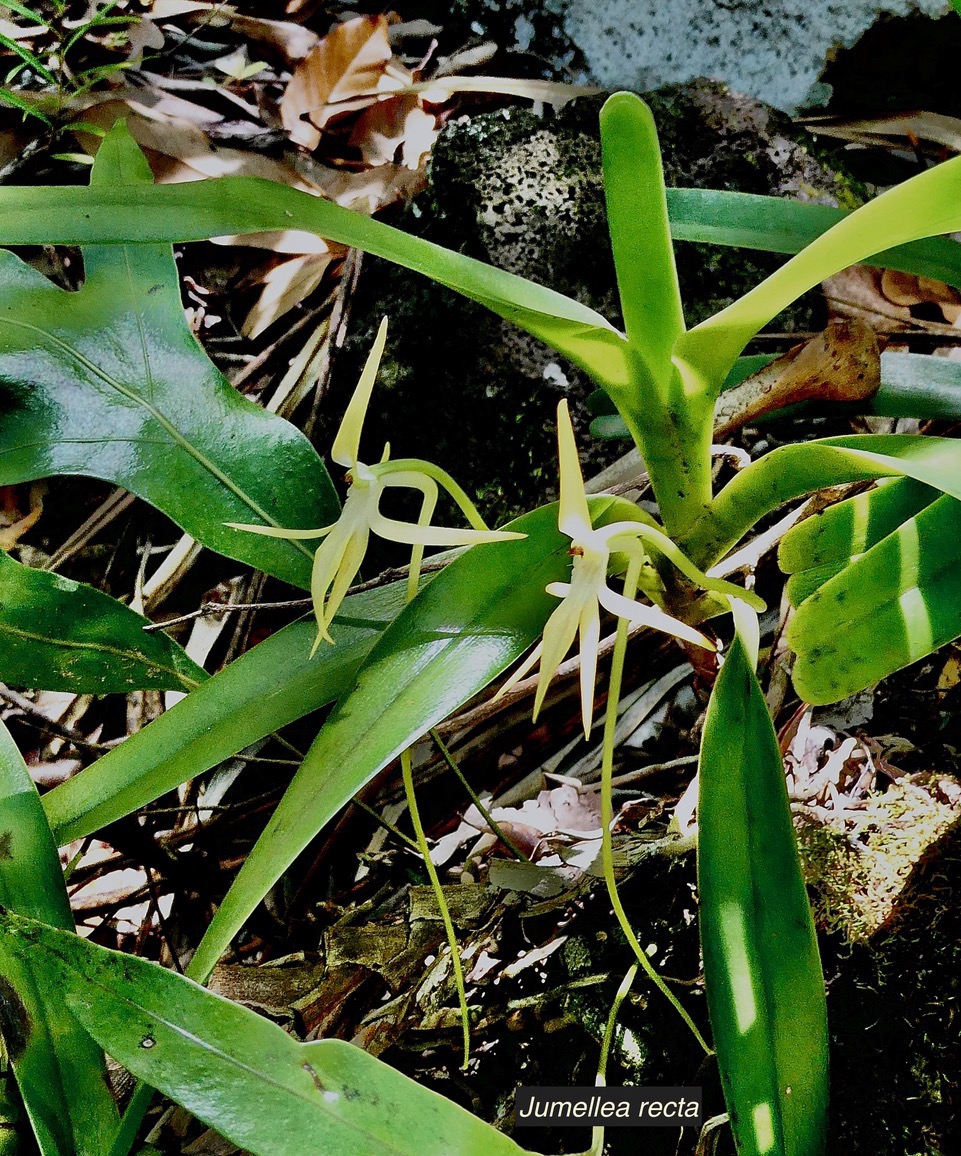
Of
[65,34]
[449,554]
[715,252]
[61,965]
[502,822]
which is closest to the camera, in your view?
[61,965]

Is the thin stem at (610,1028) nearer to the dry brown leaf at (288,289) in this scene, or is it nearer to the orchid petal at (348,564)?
the orchid petal at (348,564)

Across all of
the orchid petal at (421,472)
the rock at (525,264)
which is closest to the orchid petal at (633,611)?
the orchid petal at (421,472)

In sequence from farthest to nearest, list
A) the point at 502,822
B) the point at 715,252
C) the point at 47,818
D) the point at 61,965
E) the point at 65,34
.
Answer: the point at 65,34 < the point at 715,252 < the point at 502,822 < the point at 47,818 < the point at 61,965

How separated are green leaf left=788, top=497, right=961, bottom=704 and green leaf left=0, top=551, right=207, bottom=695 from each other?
593 mm

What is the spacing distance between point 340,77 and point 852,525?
3.99ft

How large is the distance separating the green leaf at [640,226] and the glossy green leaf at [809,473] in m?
0.12

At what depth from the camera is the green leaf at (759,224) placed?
814 mm

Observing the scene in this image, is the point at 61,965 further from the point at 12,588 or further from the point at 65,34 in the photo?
the point at 65,34

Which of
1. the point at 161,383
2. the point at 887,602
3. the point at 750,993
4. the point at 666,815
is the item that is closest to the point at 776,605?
the point at 666,815

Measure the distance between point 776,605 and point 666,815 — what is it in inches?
11.3

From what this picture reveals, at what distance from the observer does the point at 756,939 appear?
0.59 m

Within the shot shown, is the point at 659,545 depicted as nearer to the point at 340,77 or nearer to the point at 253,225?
the point at 253,225

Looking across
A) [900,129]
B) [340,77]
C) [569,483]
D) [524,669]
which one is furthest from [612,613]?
[340,77]

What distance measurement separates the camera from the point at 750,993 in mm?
571
